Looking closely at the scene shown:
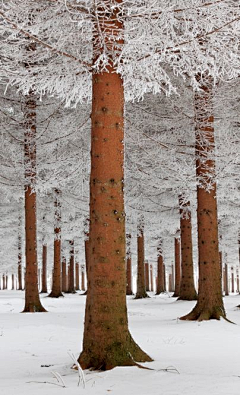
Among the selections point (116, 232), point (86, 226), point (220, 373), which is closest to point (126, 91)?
point (116, 232)

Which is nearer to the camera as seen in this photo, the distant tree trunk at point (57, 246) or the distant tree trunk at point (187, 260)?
the distant tree trunk at point (187, 260)

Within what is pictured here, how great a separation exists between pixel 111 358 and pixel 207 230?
528 cm

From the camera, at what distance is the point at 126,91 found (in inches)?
255

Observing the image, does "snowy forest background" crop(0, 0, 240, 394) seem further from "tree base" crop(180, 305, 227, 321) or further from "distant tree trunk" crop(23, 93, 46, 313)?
"tree base" crop(180, 305, 227, 321)

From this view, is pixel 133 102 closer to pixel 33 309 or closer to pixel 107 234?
pixel 107 234

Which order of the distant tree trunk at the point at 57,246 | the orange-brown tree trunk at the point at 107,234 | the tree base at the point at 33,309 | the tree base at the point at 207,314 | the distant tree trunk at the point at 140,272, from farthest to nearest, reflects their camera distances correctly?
the distant tree trunk at the point at 140,272, the distant tree trunk at the point at 57,246, the tree base at the point at 33,309, the tree base at the point at 207,314, the orange-brown tree trunk at the point at 107,234

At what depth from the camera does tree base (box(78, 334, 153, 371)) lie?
14.2ft

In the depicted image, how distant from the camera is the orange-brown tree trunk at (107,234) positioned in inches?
176

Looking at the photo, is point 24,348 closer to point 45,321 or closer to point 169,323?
point 45,321

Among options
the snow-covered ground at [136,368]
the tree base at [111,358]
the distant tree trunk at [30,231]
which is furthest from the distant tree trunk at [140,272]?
the tree base at [111,358]

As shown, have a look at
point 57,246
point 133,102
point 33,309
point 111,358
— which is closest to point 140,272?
point 57,246

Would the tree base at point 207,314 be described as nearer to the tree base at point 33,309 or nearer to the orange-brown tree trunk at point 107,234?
the tree base at point 33,309

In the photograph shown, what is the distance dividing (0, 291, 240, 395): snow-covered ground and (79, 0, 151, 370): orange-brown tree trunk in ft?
0.94

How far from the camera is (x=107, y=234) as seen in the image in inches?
184
